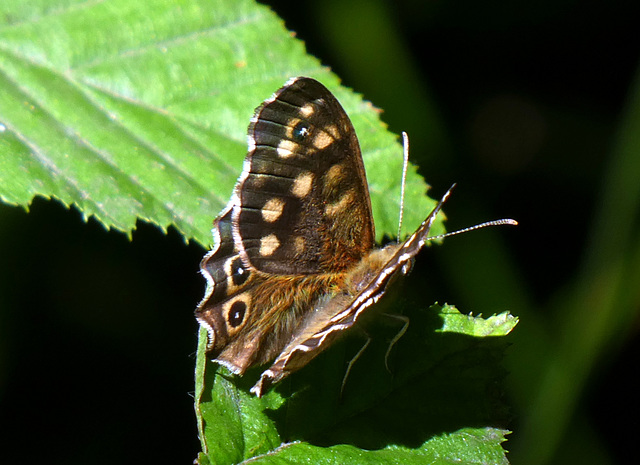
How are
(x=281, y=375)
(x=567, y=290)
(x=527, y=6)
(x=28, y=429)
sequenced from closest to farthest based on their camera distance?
(x=281, y=375), (x=28, y=429), (x=567, y=290), (x=527, y=6)

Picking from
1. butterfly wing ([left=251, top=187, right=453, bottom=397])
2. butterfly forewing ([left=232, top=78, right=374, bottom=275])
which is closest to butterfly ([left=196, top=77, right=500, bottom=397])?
butterfly forewing ([left=232, top=78, right=374, bottom=275])

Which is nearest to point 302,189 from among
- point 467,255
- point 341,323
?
point 341,323

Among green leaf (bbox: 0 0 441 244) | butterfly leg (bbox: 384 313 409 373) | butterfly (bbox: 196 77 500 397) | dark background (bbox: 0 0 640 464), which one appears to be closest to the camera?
butterfly leg (bbox: 384 313 409 373)

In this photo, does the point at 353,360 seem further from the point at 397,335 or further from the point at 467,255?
the point at 467,255

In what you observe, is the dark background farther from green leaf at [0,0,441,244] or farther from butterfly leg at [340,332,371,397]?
butterfly leg at [340,332,371,397]

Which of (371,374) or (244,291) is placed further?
(244,291)

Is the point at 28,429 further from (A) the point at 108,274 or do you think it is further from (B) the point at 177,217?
(B) the point at 177,217

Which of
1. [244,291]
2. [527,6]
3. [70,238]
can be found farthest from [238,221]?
[527,6]

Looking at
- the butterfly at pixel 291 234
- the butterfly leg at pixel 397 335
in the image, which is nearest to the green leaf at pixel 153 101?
the butterfly at pixel 291 234
